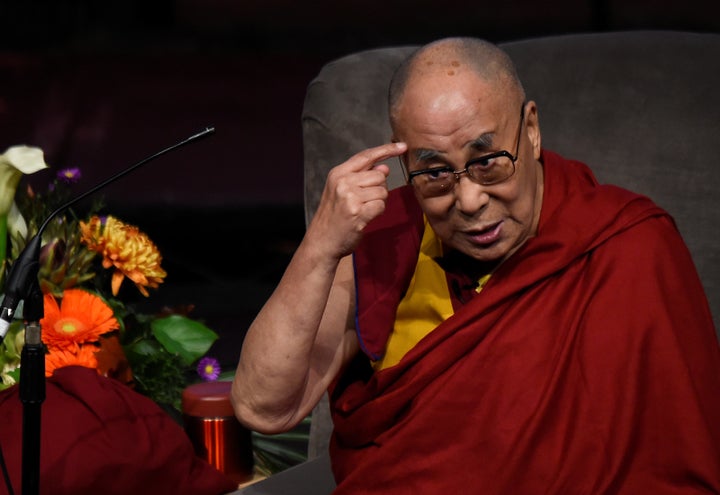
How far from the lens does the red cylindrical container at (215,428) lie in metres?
1.80

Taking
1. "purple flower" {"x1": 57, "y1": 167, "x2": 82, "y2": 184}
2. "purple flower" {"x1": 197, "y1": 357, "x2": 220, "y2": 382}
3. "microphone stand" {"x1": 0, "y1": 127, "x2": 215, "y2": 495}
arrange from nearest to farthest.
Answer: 1. "microphone stand" {"x1": 0, "y1": 127, "x2": 215, "y2": 495}
2. "purple flower" {"x1": 57, "y1": 167, "x2": 82, "y2": 184}
3. "purple flower" {"x1": 197, "y1": 357, "x2": 220, "y2": 382}

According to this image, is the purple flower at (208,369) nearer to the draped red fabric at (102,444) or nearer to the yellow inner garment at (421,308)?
the draped red fabric at (102,444)

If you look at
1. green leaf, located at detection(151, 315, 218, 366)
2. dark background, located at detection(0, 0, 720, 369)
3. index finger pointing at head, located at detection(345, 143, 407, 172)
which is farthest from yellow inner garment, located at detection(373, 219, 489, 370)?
dark background, located at detection(0, 0, 720, 369)

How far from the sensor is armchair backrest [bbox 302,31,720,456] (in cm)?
173

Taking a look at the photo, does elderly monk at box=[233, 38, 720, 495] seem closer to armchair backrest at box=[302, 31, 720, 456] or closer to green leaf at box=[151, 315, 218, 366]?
armchair backrest at box=[302, 31, 720, 456]

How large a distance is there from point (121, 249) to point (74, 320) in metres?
0.13

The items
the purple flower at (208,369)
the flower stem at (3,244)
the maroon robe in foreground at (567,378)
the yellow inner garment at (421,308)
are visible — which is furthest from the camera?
the purple flower at (208,369)

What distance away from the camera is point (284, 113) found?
333 cm

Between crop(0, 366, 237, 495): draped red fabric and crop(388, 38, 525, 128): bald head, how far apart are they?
58cm

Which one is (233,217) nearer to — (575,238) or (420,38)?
(420,38)

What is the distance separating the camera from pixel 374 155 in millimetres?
1397

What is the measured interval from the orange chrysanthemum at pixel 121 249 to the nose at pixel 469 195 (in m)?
0.60

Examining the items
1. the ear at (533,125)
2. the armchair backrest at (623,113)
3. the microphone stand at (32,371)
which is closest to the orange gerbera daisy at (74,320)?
the armchair backrest at (623,113)

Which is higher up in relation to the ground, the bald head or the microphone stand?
the bald head
